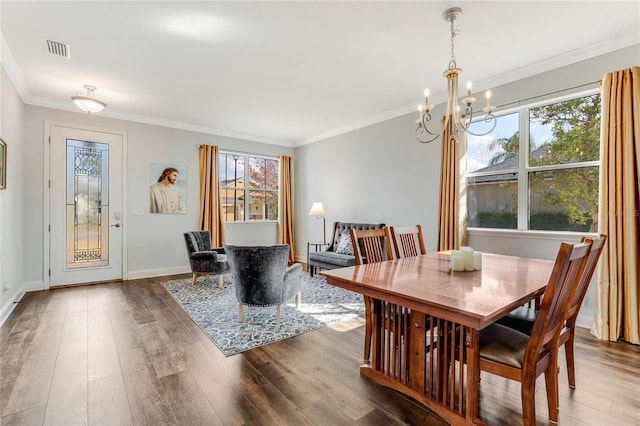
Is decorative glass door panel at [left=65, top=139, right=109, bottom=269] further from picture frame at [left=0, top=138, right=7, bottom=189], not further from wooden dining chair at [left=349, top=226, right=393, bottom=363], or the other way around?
wooden dining chair at [left=349, top=226, right=393, bottom=363]

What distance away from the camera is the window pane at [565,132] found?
2992 millimetres

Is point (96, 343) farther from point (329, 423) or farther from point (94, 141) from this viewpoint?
point (94, 141)

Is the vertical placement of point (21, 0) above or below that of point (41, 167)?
above

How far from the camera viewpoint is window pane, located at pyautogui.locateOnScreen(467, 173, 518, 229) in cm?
350

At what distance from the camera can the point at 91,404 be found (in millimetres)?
1773

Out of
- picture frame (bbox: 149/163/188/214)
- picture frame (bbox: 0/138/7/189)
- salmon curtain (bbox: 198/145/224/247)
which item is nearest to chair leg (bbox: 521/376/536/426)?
picture frame (bbox: 0/138/7/189)

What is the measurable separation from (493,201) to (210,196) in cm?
465

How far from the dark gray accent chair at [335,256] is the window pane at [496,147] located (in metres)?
1.64

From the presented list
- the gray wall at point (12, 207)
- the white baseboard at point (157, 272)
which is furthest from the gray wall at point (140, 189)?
the gray wall at point (12, 207)

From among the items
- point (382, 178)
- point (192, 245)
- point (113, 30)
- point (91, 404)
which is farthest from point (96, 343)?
point (382, 178)

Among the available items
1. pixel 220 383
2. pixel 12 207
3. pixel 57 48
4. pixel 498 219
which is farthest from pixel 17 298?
pixel 498 219

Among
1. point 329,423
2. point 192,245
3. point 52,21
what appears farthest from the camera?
point 192,245

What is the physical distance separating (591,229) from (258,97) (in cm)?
419

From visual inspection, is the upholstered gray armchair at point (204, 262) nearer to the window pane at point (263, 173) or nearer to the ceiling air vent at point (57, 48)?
Result: the window pane at point (263, 173)
